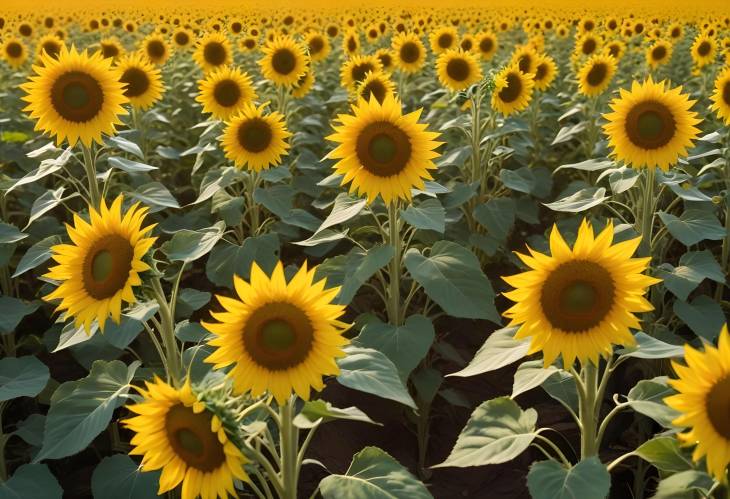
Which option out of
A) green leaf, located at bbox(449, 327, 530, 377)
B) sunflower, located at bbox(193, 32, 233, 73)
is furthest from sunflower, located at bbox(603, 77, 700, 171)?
sunflower, located at bbox(193, 32, 233, 73)

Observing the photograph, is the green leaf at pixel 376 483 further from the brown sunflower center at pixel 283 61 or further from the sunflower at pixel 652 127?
the brown sunflower center at pixel 283 61

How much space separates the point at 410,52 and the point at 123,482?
21.1ft

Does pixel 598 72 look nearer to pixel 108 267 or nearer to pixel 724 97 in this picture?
pixel 724 97

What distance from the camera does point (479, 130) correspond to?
17.6 feet

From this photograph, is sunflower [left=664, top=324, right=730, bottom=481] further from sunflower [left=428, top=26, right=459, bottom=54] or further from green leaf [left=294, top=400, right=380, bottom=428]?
sunflower [left=428, top=26, right=459, bottom=54]

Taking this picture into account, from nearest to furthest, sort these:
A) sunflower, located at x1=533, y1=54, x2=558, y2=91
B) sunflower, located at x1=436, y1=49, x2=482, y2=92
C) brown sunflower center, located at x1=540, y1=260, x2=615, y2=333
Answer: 1. brown sunflower center, located at x1=540, y1=260, x2=615, y2=333
2. sunflower, located at x1=436, y1=49, x2=482, y2=92
3. sunflower, located at x1=533, y1=54, x2=558, y2=91

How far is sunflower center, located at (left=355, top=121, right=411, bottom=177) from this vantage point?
345cm

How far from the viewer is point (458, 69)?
6.64m

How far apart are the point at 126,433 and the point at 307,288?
92.6 inches

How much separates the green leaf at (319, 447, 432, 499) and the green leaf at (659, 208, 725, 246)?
2227mm

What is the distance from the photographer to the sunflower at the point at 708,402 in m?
1.77

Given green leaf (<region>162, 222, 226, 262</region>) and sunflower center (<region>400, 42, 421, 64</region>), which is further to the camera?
sunflower center (<region>400, 42, 421, 64</region>)

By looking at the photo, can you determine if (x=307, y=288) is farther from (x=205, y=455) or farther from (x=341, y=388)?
(x=341, y=388)

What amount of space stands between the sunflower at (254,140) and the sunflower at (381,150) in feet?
4.03
